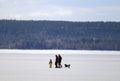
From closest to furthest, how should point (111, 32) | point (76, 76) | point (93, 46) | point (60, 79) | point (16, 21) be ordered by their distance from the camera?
1. point (60, 79)
2. point (76, 76)
3. point (93, 46)
4. point (111, 32)
5. point (16, 21)

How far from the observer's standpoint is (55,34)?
182m

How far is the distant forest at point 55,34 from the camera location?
161m

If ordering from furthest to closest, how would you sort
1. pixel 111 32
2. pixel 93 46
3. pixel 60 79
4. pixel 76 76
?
1. pixel 111 32
2. pixel 93 46
3. pixel 76 76
4. pixel 60 79

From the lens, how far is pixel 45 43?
6452 inches

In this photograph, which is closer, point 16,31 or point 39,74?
point 39,74

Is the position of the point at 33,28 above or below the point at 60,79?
above

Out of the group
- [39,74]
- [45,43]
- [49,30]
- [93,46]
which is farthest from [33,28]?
[39,74]

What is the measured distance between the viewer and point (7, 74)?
1190 inches

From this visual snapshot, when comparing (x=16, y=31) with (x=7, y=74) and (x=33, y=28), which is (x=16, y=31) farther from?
(x=7, y=74)

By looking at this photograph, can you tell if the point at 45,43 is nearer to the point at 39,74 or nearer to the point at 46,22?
the point at 46,22

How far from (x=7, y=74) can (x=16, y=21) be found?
15740 cm

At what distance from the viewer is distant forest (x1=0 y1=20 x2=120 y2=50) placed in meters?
161

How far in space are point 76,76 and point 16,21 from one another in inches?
6239

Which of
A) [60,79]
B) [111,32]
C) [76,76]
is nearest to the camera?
[60,79]
